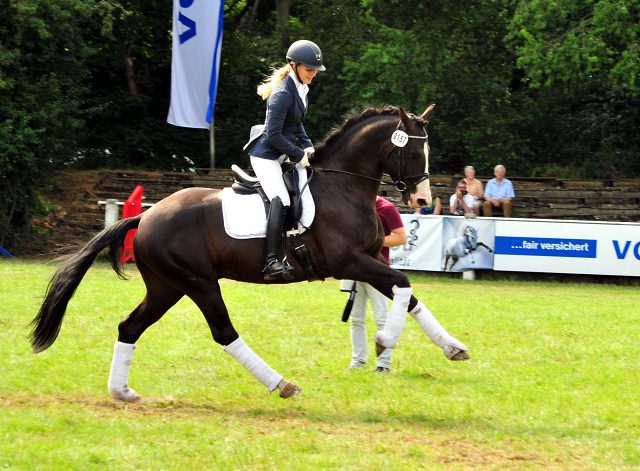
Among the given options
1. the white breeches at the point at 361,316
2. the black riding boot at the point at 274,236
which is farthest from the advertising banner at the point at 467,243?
the black riding boot at the point at 274,236

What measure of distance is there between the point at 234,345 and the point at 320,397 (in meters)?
0.85

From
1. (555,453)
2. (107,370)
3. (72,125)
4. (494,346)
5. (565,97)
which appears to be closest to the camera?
(555,453)

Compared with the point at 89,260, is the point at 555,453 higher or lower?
lower

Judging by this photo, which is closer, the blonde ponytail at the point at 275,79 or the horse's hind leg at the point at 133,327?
the horse's hind leg at the point at 133,327

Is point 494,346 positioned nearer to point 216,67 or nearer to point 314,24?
point 216,67

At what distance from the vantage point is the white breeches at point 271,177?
20.4 ft

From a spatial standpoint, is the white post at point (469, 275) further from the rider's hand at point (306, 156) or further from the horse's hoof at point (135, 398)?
the horse's hoof at point (135, 398)

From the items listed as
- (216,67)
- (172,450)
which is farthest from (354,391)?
(216,67)

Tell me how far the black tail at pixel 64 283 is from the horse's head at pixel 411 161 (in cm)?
232

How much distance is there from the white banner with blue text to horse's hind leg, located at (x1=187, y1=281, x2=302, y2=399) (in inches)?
481

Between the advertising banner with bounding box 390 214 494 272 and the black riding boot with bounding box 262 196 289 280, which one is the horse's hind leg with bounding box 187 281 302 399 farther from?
the advertising banner with bounding box 390 214 494 272

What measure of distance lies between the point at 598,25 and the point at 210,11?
30.5 feet

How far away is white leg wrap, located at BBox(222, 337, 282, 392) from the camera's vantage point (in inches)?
242

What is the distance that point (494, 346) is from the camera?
8586 millimetres
